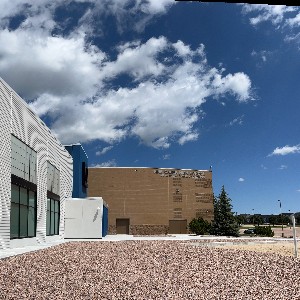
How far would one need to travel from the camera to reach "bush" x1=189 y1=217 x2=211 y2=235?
68.1 m

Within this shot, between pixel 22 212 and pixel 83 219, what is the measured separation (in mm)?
16948

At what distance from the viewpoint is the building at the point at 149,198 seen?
250ft

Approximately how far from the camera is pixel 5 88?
24000mm

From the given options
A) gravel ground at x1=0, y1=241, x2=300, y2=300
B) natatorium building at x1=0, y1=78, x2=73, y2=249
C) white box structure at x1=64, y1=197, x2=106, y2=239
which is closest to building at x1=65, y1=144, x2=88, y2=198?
white box structure at x1=64, y1=197, x2=106, y2=239

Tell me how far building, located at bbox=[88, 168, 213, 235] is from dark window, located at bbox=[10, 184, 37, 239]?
1789 inches

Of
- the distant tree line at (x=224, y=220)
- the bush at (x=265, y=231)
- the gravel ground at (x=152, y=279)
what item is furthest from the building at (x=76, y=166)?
the gravel ground at (x=152, y=279)

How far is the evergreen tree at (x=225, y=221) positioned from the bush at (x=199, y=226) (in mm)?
3181

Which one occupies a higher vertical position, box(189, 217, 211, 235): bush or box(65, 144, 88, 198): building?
box(65, 144, 88, 198): building

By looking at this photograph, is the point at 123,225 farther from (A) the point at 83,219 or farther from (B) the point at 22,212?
(B) the point at 22,212

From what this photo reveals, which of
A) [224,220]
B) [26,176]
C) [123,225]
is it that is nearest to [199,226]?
[224,220]

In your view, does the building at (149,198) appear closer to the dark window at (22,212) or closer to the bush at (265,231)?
the bush at (265,231)

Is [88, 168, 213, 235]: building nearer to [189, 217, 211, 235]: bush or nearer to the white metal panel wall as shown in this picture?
[189, 217, 211, 235]: bush

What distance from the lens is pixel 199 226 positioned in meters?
69.2

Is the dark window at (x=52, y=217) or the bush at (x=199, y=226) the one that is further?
the bush at (x=199, y=226)
